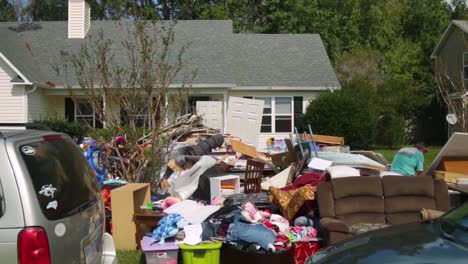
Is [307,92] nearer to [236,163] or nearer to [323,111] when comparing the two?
[323,111]

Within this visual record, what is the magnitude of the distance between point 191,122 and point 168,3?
28109 mm

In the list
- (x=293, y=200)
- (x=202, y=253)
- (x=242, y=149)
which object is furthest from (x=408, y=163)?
(x=202, y=253)

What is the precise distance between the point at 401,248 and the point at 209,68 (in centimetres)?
1818

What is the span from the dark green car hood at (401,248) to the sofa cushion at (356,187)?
2.40m

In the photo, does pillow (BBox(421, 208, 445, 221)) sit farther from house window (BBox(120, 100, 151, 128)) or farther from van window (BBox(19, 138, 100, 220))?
house window (BBox(120, 100, 151, 128))

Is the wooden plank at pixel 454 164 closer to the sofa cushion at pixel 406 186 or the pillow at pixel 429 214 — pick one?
the sofa cushion at pixel 406 186

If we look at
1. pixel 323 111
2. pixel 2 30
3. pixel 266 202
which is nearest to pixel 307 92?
pixel 323 111

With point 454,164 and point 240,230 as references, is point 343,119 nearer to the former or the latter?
point 454,164

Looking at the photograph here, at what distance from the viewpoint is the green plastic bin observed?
20.1 ft

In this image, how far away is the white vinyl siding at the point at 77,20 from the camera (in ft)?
76.6

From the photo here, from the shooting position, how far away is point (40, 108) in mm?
20422

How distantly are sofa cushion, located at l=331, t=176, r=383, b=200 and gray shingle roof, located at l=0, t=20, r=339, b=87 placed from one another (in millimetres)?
13943

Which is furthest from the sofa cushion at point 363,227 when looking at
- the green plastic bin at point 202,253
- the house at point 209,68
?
the house at point 209,68

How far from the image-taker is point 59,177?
139 inches
